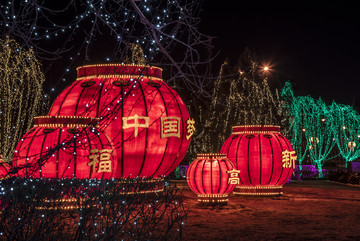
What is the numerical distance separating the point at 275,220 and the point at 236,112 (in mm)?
16162

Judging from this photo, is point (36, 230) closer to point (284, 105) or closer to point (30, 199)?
point (30, 199)

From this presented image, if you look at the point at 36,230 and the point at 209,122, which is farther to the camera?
the point at 209,122

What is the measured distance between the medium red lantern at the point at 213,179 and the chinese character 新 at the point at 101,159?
2.80 metres

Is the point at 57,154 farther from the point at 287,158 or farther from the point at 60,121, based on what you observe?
the point at 287,158

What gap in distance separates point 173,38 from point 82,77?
7.97 meters

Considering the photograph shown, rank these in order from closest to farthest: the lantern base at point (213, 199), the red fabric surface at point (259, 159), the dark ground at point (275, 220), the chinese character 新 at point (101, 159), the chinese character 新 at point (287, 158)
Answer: the dark ground at point (275, 220), the chinese character 新 at point (101, 159), the lantern base at point (213, 199), the red fabric surface at point (259, 159), the chinese character 新 at point (287, 158)

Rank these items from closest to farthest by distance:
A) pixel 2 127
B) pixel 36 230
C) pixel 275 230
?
1. pixel 36 230
2. pixel 275 230
3. pixel 2 127

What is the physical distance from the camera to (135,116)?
1157 cm

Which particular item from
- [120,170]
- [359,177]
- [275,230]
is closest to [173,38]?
[275,230]

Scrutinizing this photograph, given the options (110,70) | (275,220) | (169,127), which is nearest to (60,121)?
(110,70)

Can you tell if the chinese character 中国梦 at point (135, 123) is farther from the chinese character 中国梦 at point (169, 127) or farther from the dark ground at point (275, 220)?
the dark ground at point (275, 220)

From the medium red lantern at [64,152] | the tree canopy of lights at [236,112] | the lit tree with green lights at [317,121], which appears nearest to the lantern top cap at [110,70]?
the medium red lantern at [64,152]

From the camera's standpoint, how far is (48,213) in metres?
4.91

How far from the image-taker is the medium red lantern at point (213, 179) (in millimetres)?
12305
